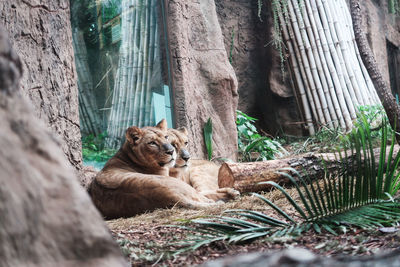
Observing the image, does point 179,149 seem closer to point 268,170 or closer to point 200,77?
point 268,170

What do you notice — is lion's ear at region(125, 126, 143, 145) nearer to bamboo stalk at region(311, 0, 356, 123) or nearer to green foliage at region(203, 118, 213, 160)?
green foliage at region(203, 118, 213, 160)

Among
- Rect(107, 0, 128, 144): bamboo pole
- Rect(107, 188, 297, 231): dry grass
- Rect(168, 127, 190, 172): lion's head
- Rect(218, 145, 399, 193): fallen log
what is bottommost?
Rect(107, 188, 297, 231): dry grass

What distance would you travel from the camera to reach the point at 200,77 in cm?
732

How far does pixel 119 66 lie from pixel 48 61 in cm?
200

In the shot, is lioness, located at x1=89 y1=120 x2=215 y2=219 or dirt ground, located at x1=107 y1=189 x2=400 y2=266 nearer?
dirt ground, located at x1=107 y1=189 x2=400 y2=266

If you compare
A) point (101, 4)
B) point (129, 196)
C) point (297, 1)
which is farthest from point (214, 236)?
point (297, 1)

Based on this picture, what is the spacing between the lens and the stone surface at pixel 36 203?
1055 mm

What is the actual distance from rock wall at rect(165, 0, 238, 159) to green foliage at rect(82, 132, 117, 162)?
1345 millimetres

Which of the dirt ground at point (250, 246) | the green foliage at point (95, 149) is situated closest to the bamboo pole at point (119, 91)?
the green foliage at point (95, 149)

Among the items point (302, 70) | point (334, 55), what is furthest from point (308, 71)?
point (334, 55)

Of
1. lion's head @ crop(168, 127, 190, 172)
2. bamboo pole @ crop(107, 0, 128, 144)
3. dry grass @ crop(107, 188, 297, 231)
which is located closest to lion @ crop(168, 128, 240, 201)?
lion's head @ crop(168, 127, 190, 172)

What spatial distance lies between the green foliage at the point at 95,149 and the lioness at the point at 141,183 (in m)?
0.61

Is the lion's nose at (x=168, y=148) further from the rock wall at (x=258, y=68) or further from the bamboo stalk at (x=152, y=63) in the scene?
the rock wall at (x=258, y=68)

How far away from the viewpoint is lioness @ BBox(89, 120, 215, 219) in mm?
4199
